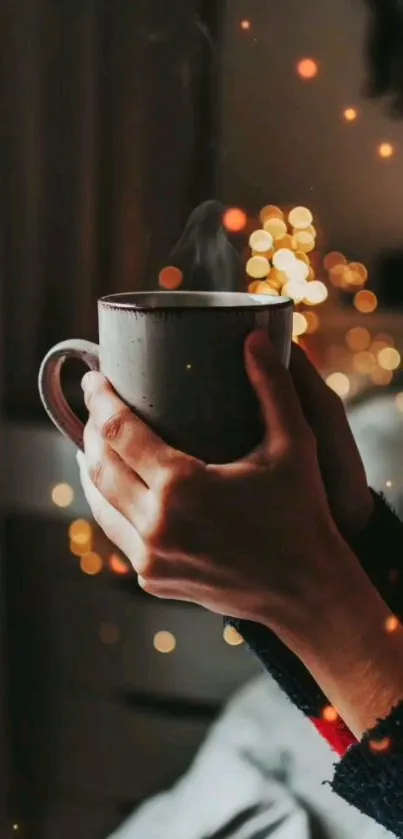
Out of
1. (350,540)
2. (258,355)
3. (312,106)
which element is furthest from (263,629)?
(312,106)

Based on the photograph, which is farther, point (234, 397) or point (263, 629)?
point (263, 629)

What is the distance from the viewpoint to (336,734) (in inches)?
20.4

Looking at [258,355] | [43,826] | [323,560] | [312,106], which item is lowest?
[43,826]

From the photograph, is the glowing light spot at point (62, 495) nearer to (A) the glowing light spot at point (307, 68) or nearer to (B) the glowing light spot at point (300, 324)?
(B) the glowing light spot at point (300, 324)

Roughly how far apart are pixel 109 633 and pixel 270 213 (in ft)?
0.97

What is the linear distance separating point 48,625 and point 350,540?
226 millimetres

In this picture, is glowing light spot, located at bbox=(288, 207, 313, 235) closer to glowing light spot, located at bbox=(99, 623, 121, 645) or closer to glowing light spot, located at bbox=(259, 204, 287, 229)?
glowing light spot, located at bbox=(259, 204, 287, 229)

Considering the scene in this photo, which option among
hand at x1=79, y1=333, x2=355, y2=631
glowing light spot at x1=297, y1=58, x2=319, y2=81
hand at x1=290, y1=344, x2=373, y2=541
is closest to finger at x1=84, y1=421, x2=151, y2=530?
hand at x1=79, y1=333, x2=355, y2=631

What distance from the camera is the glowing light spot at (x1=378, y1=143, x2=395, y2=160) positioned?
50 centimetres

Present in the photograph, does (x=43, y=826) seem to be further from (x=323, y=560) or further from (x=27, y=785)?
(x=323, y=560)

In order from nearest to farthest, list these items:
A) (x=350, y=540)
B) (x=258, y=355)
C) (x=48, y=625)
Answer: (x=258, y=355) < (x=350, y=540) < (x=48, y=625)

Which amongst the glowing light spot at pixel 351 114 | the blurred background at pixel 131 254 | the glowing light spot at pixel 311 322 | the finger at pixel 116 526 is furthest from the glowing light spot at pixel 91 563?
the glowing light spot at pixel 351 114

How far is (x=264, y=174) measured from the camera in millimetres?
527

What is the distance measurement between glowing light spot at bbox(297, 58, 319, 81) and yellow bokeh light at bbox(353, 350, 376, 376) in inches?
6.0
